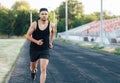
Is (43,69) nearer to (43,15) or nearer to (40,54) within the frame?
(40,54)

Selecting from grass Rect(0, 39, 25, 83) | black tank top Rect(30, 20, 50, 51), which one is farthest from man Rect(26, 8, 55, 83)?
grass Rect(0, 39, 25, 83)

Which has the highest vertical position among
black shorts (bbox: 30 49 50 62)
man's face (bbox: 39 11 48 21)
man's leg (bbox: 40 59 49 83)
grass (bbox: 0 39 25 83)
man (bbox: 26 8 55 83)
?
man's face (bbox: 39 11 48 21)

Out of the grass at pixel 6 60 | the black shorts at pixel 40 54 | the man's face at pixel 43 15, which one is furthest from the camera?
the grass at pixel 6 60

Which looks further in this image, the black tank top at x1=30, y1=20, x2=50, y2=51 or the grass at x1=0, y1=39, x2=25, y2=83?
the grass at x1=0, y1=39, x2=25, y2=83

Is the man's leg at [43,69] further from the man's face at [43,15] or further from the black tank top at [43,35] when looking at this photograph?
the man's face at [43,15]

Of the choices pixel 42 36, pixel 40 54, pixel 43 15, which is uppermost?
pixel 43 15

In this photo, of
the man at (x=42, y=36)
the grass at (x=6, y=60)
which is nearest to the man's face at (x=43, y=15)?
the man at (x=42, y=36)

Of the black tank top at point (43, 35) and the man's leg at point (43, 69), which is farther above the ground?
the black tank top at point (43, 35)

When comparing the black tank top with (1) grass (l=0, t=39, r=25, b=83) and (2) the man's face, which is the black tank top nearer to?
(2) the man's face

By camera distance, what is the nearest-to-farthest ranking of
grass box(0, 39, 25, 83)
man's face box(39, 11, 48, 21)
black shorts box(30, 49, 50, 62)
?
man's face box(39, 11, 48, 21)
black shorts box(30, 49, 50, 62)
grass box(0, 39, 25, 83)

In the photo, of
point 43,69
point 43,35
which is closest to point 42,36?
point 43,35

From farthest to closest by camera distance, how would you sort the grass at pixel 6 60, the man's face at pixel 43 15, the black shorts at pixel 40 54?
the grass at pixel 6 60
the black shorts at pixel 40 54
the man's face at pixel 43 15

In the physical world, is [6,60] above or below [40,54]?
below

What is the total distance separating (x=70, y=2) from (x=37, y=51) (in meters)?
127
